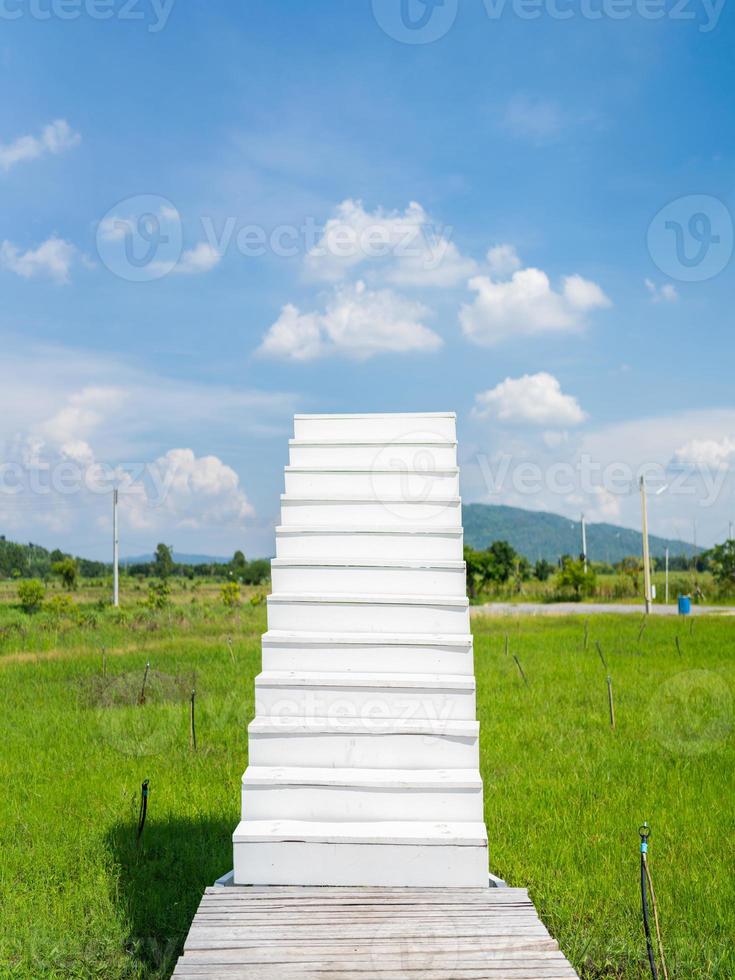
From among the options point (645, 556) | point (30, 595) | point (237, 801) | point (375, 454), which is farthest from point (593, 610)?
point (375, 454)

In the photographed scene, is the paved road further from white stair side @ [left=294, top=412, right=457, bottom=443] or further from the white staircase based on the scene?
the white staircase

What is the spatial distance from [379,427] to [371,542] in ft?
2.49

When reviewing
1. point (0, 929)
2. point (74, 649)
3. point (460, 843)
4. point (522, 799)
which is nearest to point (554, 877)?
point (522, 799)

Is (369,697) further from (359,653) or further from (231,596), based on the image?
(231,596)

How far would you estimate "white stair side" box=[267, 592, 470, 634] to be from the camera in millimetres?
4309

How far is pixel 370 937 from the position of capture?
3162 millimetres

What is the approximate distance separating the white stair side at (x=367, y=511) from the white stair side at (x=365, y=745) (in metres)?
1.13

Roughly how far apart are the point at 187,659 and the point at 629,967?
37.6 feet

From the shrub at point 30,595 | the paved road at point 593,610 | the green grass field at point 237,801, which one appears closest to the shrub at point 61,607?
the shrub at point 30,595

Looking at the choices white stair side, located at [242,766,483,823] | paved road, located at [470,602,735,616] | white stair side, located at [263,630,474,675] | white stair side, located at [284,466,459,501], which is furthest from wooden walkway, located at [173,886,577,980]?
paved road, located at [470,602,735,616]

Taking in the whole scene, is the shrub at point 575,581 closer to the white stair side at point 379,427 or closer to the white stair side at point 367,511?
the white stair side at point 379,427

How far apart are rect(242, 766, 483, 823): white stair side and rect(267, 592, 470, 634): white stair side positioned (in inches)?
30.7

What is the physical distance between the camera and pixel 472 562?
4406 cm

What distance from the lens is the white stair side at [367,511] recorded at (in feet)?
15.0
